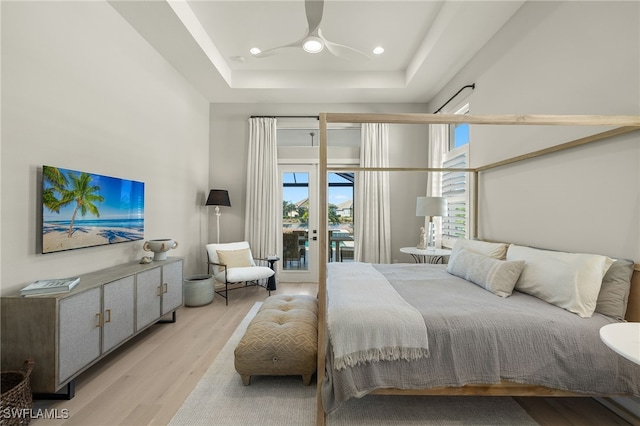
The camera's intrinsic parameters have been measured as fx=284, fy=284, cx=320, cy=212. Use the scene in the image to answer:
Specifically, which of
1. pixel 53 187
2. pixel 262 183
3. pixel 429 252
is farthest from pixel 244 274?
pixel 429 252

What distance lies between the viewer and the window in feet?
11.7

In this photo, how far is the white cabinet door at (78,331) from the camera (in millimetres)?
1719

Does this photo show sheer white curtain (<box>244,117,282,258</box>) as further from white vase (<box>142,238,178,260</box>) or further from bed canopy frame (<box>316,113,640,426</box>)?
bed canopy frame (<box>316,113,640,426</box>)

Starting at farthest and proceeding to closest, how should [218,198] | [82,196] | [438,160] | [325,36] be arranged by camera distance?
[218,198] → [438,160] → [325,36] → [82,196]

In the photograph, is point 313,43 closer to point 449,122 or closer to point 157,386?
point 449,122

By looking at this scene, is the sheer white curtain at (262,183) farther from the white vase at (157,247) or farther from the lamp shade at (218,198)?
the white vase at (157,247)

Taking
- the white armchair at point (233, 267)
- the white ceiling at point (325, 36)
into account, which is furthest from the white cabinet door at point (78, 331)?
the white ceiling at point (325, 36)

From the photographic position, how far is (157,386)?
6.48 feet

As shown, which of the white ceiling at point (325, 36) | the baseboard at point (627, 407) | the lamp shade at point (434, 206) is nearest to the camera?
the baseboard at point (627, 407)

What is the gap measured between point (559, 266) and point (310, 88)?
364 centimetres

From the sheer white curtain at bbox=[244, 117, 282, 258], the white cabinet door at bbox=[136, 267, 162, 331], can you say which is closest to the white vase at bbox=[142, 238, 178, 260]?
the white cabinet door at bbox=[136, 267, 162, 331]

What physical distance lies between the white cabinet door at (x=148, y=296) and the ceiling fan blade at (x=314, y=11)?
263 cm

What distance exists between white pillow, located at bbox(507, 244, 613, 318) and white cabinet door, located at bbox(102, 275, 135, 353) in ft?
9.98

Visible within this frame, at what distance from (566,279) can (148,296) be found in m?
3.23
